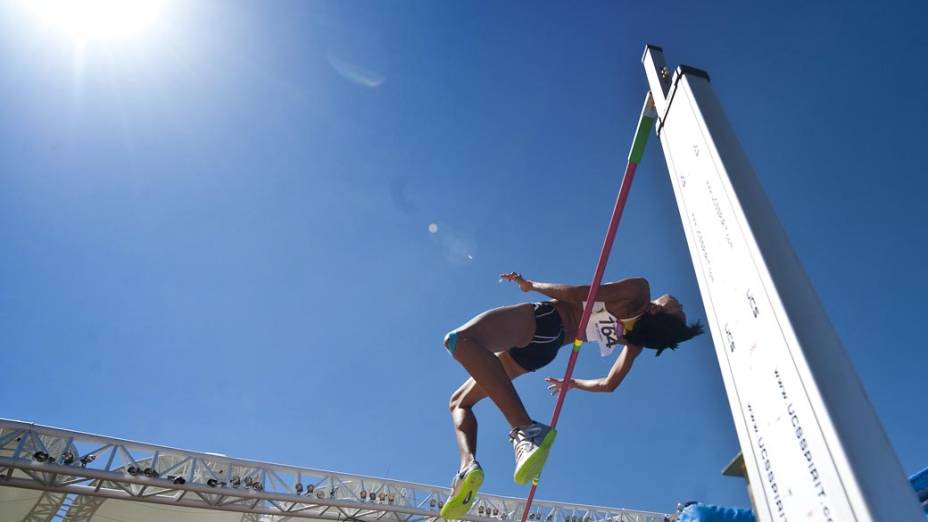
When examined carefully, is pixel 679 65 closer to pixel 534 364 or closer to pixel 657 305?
pixel 657 305

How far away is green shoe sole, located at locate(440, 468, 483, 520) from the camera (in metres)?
2.33

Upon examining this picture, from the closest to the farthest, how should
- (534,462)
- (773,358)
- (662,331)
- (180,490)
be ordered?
(773,358)
(534,462)
(662,331)
(180,490)

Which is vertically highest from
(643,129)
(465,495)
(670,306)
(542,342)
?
(643,129)

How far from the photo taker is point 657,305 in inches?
109

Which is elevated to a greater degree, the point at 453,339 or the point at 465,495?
the point at 453,339

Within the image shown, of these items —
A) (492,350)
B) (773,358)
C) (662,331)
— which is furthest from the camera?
(662,331)

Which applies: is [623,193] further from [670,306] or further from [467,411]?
[467,411]

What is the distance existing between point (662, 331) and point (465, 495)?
1.34m

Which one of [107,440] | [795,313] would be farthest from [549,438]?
[107,440]

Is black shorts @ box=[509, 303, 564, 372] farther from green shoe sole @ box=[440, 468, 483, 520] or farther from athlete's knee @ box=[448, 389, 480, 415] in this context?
green shoe sole @ box=[440, 468, 483, 520]

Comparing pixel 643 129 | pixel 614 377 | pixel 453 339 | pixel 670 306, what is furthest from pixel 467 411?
pixel 643 129

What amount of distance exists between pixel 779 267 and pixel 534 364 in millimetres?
1954

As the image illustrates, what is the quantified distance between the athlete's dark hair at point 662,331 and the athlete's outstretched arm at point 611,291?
0.16 metres

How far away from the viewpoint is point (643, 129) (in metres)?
2.19
